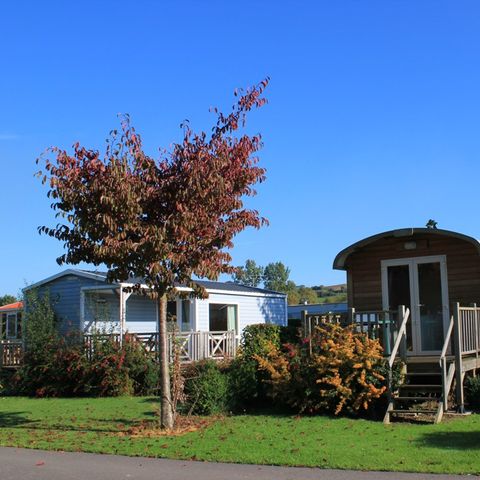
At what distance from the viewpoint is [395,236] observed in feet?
53.7

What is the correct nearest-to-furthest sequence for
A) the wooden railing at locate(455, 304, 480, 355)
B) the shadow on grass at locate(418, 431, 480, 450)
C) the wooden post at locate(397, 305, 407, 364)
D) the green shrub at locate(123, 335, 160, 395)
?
the shadow on grass at locate(418, 431, 480, 450)
the wooden post at locate(397, 305, 407, 364)
the wooden railing at locate(455, 304, 480, 355)
the green shrub at locate(123, 335, 160, 395)

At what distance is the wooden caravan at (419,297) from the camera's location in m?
13.6

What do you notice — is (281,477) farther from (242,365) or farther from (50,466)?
(242,365)

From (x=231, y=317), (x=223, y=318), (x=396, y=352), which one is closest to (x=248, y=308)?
(x=231, y=317)

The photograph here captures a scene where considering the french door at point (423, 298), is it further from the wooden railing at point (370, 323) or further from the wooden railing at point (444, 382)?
the wooden railing at point (444, 382)

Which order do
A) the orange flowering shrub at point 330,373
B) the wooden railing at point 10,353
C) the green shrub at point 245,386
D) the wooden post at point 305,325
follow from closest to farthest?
the orange flowering shrub at point 330,373
the green shrub at point 245,386
the wooden post at point 305,325
the wooden railing at point 10,353

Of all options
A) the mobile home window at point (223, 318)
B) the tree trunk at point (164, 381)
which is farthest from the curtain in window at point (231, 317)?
the tree trunk at point (164, 381)

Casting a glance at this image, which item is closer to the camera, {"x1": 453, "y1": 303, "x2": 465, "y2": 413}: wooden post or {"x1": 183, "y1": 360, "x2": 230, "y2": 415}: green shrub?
{"x1": 453, "y1": 303, "x2": 465, "y2": 413}: wooden post

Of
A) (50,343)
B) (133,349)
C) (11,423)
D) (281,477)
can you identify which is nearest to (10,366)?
(50,343)

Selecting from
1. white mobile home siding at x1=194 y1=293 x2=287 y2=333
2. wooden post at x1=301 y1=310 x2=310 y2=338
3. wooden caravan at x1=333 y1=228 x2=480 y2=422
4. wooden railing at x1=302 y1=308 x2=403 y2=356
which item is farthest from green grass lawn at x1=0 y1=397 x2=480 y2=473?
white mobile home siding at x1=194 y1=293 x2=287 y2=333

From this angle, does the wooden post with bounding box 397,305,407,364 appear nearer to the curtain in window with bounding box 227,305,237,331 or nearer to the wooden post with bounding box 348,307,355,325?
the wooden post with bounding box 348,307,355,325

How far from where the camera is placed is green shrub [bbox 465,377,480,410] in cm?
1300

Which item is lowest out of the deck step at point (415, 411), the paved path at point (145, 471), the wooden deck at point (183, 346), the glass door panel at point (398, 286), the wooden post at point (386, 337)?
the paved path at point (145, 471)

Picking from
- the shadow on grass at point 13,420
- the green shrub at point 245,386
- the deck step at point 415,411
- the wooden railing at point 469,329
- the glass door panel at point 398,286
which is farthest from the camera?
the glass door panel at point 398,286
